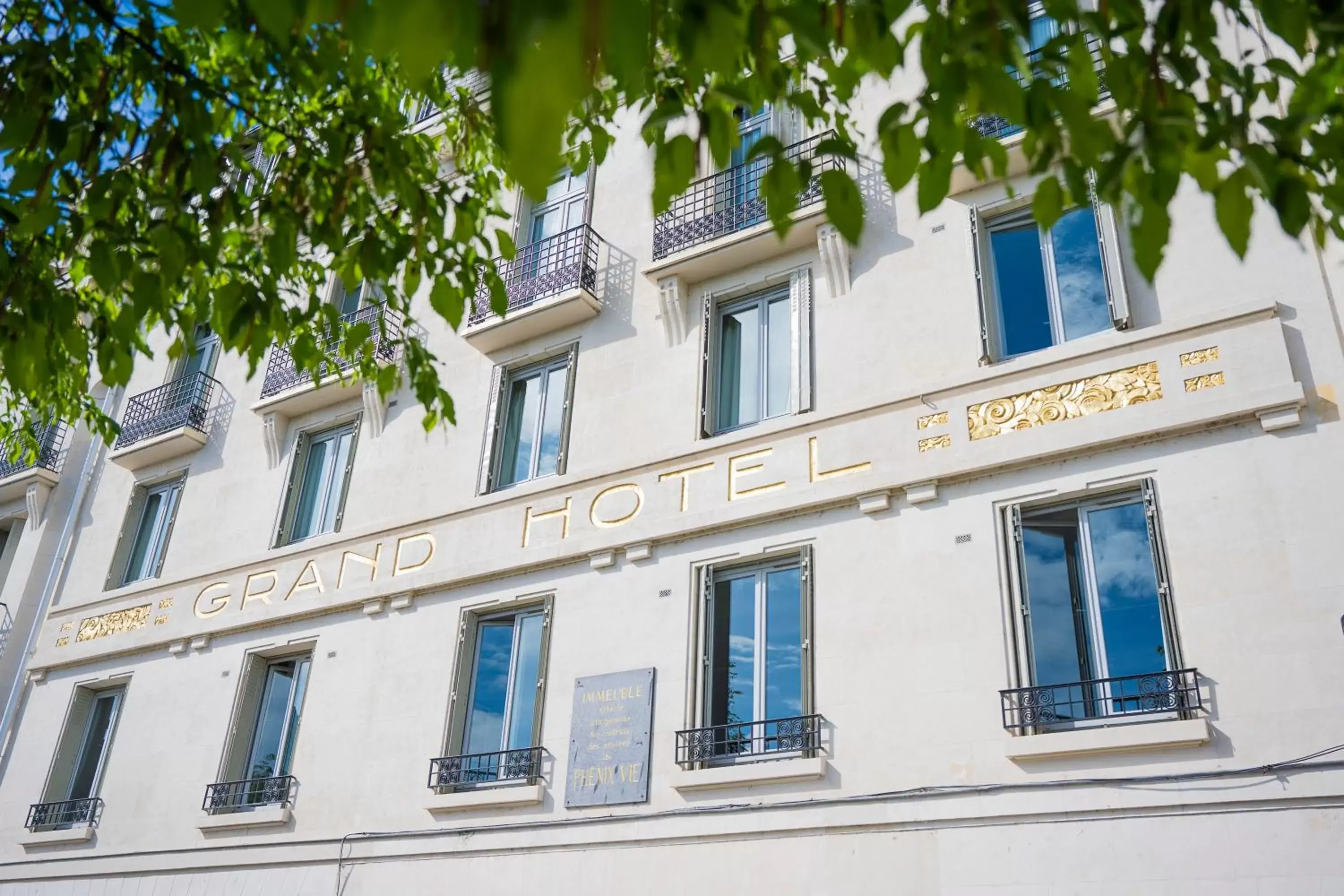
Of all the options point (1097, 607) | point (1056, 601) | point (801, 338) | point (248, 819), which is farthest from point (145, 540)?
point (1097, 607)

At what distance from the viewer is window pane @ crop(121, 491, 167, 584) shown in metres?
16.6

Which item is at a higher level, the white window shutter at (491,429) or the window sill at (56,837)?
the white window shutter at (491,429)

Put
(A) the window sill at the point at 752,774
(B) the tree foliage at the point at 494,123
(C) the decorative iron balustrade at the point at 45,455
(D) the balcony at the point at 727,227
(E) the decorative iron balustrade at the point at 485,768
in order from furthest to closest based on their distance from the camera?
(C) the decorative iron balustrade at the point at 45,455
(D) the balcony at the point at 727,227
(E) the decorative iron balustrade at the point at 485,768
(A) the window sill at the point at 752,774
(B) the tree foliage at the point at 494,123

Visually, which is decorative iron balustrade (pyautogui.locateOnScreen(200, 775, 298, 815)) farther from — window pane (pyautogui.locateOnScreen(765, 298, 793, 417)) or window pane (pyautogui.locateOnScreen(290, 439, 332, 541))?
window pane (pyautogui.locateOnScreen(765, 298, 793, 417))

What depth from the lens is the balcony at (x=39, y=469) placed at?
18344 millimetres

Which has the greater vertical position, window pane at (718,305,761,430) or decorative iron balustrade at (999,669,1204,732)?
window pane at (718,305,761,430)

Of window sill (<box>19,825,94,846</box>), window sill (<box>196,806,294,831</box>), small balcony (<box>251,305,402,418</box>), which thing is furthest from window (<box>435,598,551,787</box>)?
window sill (<box>19,825,94,846</box>)

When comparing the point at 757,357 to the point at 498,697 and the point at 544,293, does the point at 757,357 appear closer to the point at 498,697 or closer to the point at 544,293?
the point at 544,293

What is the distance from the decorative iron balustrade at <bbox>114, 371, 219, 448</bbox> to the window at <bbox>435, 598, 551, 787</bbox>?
671 cm

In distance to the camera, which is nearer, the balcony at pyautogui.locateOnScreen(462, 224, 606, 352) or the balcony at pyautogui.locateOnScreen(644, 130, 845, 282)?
the balcony at pyautogui.locateOnScreen(644, 130, 845, 282)

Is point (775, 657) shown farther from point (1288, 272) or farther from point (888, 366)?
point (1288, 272)

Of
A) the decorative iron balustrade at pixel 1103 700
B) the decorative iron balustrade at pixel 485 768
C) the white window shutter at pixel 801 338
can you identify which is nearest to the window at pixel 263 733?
the decorative iron balustrade at pixel 485 768

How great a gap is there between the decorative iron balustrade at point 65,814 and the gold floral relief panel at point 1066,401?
11320 mm

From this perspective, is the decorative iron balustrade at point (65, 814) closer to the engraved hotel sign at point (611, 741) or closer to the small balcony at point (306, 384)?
the small balcony at point (306, 384)
